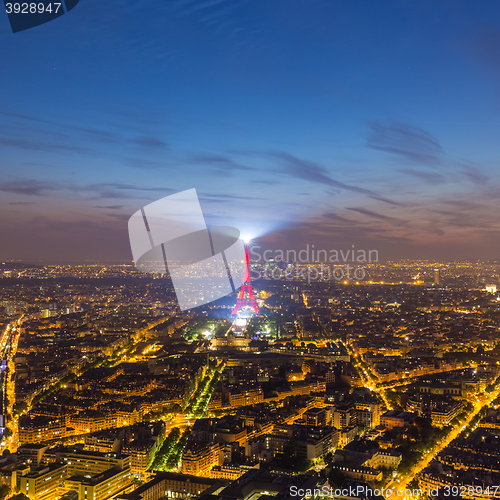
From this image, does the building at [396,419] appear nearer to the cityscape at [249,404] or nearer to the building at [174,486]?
the cityscape at [249,404]

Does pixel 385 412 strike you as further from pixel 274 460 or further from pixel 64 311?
pixel 64 311

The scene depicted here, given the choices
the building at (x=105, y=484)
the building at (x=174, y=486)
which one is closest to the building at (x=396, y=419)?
the building at (x=174, y=486)

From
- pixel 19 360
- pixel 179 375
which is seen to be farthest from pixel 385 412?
pixel 19 360

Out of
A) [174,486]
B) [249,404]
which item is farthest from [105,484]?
[249,404]

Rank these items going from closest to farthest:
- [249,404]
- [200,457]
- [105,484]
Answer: [105,484], [200,457], [249,404]

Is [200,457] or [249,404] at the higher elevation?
[200,457]

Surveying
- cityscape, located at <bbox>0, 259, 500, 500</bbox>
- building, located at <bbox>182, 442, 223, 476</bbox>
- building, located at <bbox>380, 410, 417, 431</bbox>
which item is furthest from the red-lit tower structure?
building, located at <bbox>182, 442, 223, 476</bbox>

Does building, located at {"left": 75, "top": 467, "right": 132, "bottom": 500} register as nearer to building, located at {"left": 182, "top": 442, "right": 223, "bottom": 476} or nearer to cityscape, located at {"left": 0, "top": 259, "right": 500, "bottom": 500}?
cityscape, located at {"left": 0, "top": 259, "right": 500, "bottom": 500}

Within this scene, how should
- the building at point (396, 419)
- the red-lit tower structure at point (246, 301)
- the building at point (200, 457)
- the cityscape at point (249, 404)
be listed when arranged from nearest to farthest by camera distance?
the cityscape at point (249, 404) < the building at point (200, 457) < the building at point (396, 419) < the red-lit tower structure at point (246, 301)

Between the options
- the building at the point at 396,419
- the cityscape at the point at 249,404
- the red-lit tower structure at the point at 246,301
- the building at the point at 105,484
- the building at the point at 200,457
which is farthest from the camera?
the red-lit tower structure at the point at 246,301

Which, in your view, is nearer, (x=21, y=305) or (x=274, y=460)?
(x=274, y=460)

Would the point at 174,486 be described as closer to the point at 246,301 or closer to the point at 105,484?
the point at 105,484
